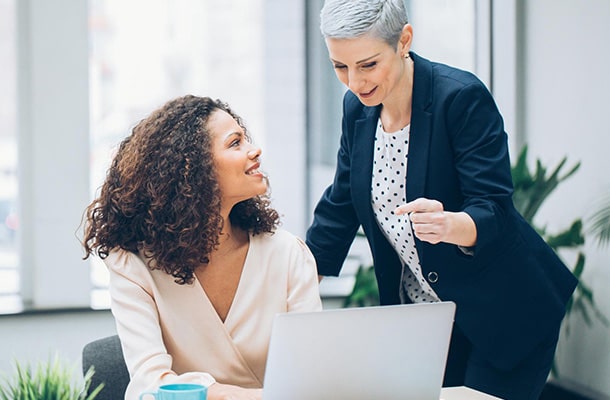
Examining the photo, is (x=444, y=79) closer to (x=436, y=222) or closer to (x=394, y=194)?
(x=394, y=194)

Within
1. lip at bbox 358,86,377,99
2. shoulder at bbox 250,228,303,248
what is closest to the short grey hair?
lip at bbox 358,86,377,99

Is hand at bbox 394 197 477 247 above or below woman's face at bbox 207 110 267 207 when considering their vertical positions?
below

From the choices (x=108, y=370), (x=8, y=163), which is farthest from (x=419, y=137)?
A: (x=8, y=163)

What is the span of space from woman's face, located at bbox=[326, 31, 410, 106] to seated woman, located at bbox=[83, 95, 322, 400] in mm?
295

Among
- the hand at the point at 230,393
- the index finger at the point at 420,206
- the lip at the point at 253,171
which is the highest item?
the lip at the point at 253,171

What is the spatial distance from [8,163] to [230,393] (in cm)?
216

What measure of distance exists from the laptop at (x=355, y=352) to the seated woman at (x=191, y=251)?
518 mm

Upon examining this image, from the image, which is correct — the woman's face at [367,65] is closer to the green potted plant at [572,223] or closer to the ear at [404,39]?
the ear at [404,39]

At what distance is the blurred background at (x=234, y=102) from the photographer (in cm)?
295

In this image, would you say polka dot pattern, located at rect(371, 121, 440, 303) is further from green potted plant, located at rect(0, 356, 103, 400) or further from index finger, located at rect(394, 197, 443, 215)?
green potted plant, located at rect(0, 356, 103, 400)

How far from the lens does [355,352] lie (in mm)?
1326

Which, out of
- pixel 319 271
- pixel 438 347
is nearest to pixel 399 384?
pixel 438 347

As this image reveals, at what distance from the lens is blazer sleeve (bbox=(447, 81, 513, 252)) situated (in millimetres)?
1780

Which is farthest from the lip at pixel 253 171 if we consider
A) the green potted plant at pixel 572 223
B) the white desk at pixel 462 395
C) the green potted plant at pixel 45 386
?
the green potted plant at pixel 572 223
